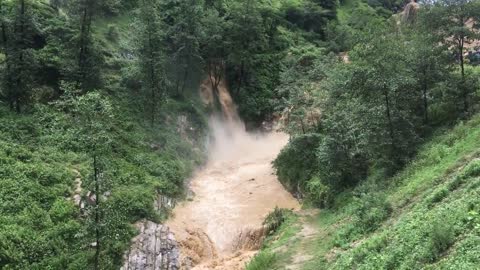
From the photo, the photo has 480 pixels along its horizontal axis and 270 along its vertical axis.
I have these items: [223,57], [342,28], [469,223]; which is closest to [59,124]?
[223,57]

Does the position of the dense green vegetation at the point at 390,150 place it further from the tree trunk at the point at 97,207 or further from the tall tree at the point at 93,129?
the tall tree at the point at 93,129

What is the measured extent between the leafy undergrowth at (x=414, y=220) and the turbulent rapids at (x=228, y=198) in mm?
3913

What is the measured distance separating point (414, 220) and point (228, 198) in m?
21.1

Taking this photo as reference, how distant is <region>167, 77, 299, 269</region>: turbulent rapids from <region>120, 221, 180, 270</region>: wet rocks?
28.3 inches

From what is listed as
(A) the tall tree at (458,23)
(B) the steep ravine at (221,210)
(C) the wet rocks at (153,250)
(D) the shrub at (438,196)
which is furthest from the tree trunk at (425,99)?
(C) the wet rocks at (153,250)

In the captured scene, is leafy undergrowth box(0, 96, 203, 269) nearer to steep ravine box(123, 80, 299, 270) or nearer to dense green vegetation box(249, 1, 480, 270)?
steep ravine box(123, 80, 299, 270)

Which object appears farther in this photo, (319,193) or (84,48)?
(84,48)

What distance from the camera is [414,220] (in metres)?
17.2

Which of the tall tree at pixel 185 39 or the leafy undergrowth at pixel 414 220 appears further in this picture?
the tall tree at pixel 185 39

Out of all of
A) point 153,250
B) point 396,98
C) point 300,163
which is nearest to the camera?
point 153,250

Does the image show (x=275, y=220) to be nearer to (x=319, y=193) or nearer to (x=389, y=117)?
(x=319, y=193)

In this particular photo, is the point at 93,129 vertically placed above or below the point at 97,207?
above

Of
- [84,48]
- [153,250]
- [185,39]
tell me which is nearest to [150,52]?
[84,48]

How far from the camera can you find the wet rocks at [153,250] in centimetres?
2583
